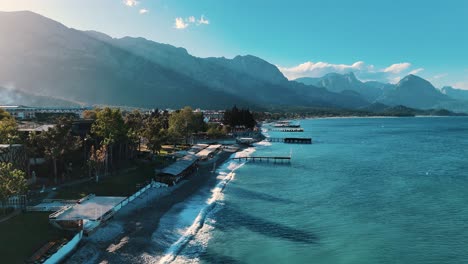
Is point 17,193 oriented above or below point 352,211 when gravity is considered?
above

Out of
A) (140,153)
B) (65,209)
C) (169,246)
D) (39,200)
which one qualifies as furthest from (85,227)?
(140,153)

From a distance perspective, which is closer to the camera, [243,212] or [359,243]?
[359,243]

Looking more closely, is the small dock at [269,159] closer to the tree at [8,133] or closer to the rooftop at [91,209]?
the tree at [8,133]

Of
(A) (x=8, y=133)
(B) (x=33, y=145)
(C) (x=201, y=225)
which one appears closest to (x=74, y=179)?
(B) (x=33, y=145)

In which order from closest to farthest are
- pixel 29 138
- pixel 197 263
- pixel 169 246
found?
pixel 197 263
pixel 169 246
pixel 29 138

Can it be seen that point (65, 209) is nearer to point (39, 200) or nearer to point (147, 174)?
point (39, 200)

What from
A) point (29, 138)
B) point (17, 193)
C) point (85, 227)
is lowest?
point (85, 227)

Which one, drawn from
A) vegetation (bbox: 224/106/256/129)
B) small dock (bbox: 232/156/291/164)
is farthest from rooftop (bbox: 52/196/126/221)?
vegetation (bbox: 224/106/256/129)
